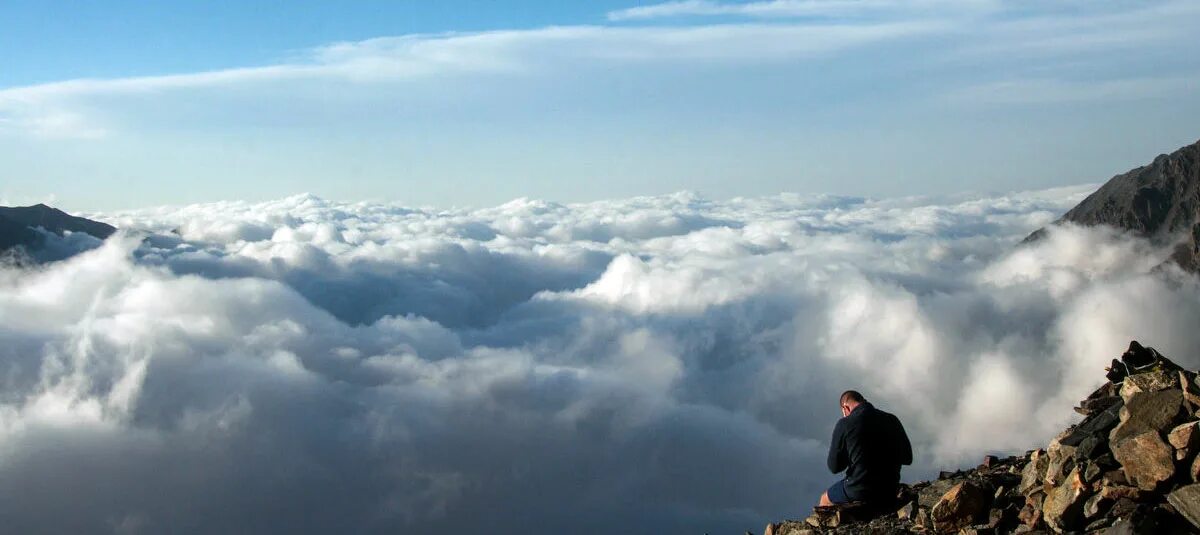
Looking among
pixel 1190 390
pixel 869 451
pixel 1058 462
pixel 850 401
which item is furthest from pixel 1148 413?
pixel 850 401

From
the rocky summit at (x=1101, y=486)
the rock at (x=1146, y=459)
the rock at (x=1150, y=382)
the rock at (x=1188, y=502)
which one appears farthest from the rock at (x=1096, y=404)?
the rock at (x=1188, y=502)

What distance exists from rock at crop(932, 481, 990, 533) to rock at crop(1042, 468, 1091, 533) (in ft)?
3.35

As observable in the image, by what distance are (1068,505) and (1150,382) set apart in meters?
2.35

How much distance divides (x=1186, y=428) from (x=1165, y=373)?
172 cm

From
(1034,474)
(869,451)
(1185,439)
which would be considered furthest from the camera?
(869,451)

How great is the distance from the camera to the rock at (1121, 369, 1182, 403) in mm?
11883

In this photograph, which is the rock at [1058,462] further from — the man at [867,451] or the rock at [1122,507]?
the man at [867,451]

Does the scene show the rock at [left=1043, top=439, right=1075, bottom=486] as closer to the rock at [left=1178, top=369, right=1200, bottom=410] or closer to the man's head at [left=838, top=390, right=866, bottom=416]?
the rock at [left=1178, top=369, right=1200, bottom=410]

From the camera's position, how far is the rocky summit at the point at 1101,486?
1052 cm

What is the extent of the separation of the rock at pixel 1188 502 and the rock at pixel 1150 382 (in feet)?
6.84

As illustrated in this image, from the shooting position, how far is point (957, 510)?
40.5 ft

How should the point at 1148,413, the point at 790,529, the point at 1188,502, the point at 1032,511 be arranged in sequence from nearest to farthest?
the point at 1188,502 → the point at 1148,413 → the point at 1032,511 → the point at 790,529

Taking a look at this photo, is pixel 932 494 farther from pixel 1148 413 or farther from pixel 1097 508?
pixel 1148 413

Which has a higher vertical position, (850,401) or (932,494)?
(850,401)
